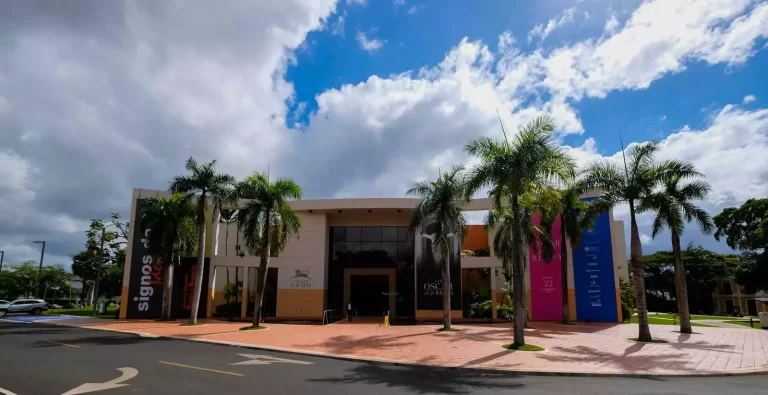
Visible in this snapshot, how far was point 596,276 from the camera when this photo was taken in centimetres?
2877

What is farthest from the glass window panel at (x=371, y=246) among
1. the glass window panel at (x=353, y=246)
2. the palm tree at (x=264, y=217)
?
the palm tree at (x=264, y=217)

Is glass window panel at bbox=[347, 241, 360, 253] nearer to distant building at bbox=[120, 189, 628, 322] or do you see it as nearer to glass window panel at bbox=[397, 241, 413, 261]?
distant building at bbox=[120, 189, 628, 322]

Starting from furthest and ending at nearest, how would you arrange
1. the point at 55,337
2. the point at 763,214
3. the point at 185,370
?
the point at 763,214 → the point at 55,337 → the point at 185,370

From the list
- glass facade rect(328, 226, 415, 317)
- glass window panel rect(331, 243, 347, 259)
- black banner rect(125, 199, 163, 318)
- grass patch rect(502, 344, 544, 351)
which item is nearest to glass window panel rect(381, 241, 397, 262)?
glass facade rect(328, 226, 415, 317)

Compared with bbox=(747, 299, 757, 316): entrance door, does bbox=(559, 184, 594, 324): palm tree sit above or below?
above

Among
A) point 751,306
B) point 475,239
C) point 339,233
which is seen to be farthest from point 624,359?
point 751,306

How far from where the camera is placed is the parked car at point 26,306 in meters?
37.9

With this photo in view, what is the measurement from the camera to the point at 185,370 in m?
11.6

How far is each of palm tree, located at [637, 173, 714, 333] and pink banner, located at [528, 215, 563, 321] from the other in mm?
6925

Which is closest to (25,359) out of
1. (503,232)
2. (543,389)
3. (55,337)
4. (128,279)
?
(55,337)

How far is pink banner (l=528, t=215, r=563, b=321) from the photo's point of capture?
29500 millimetres

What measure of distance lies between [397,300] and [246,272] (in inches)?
457

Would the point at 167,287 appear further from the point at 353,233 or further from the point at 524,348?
the point at 524,348

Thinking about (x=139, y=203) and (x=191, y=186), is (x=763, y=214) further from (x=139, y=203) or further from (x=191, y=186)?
(x=139, y=203)
